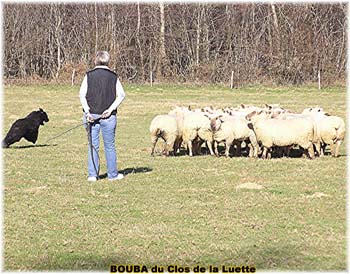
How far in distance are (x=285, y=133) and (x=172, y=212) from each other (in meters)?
5.06

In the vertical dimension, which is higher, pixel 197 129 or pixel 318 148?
pixel 197 129

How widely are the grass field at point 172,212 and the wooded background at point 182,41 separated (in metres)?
22.0

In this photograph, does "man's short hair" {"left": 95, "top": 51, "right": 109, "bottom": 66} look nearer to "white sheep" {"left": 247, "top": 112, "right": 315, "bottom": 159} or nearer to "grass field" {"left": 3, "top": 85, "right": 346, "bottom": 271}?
"grass field" {"left": 3, "top": 85, "right": 346, "bottom": 271}

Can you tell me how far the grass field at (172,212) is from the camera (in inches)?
277

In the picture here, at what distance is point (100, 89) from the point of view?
11.0 m

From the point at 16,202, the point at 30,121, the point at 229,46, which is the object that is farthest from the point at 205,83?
the point at 16,202

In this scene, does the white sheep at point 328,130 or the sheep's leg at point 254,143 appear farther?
the sheep's leg at point 254,143

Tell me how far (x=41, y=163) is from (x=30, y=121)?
3175 mm

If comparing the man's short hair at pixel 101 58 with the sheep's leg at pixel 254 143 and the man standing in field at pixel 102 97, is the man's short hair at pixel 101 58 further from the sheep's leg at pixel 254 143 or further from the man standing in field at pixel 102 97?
the sheep's leg at pixel 254 143

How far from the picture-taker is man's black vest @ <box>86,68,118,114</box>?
10953 mm

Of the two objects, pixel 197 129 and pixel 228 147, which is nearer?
pixel 228 147

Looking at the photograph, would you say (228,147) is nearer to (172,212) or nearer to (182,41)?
(172,212)

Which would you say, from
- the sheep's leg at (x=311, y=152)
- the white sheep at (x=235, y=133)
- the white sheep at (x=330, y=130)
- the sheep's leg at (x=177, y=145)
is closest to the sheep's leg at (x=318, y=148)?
the white sheep at (x=330, y=130)

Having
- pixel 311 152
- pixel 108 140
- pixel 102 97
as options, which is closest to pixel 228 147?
pixel 311 152
